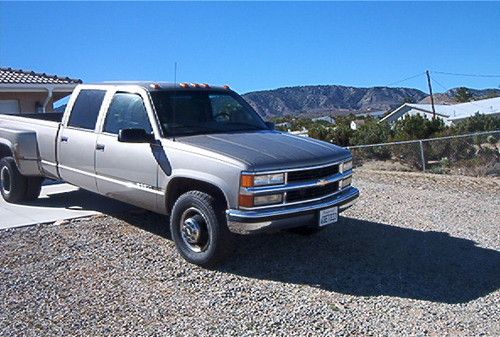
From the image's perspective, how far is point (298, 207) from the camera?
211 inches

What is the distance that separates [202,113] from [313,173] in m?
→ 1.79

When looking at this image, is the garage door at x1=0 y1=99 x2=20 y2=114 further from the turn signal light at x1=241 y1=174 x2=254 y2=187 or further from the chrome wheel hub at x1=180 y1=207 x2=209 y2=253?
the turn signal light at x1=241 y1=174 x2=254 y2=187

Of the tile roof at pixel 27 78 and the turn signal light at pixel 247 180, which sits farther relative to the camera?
the tile roof at pixel 27 78

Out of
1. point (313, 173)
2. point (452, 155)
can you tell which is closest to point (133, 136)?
point (313, 173)

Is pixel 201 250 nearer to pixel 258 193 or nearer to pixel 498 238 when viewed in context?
pixel 258 193

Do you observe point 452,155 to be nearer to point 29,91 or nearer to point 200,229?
point 200,229

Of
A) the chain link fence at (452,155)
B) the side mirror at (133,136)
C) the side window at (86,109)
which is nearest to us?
the side mirror at (133,136)

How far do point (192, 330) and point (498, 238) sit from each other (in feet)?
15.3

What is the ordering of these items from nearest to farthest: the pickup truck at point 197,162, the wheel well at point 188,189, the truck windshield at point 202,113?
1. the pickup truck at point 197,162
2. the wheel well at point 188,189
3. the truck windshield at point 202,113

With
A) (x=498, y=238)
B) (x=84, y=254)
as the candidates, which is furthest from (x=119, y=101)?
(x=498, y=238)

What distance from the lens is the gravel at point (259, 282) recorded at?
14.2ft

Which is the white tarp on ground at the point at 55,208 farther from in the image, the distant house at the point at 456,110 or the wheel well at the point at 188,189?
the distant house at the point at 456,110

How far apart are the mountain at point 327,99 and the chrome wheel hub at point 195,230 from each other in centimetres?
8648

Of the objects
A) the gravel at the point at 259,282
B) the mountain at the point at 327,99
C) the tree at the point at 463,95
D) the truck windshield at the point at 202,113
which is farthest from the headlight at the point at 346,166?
the mountain at the point at 327,99
